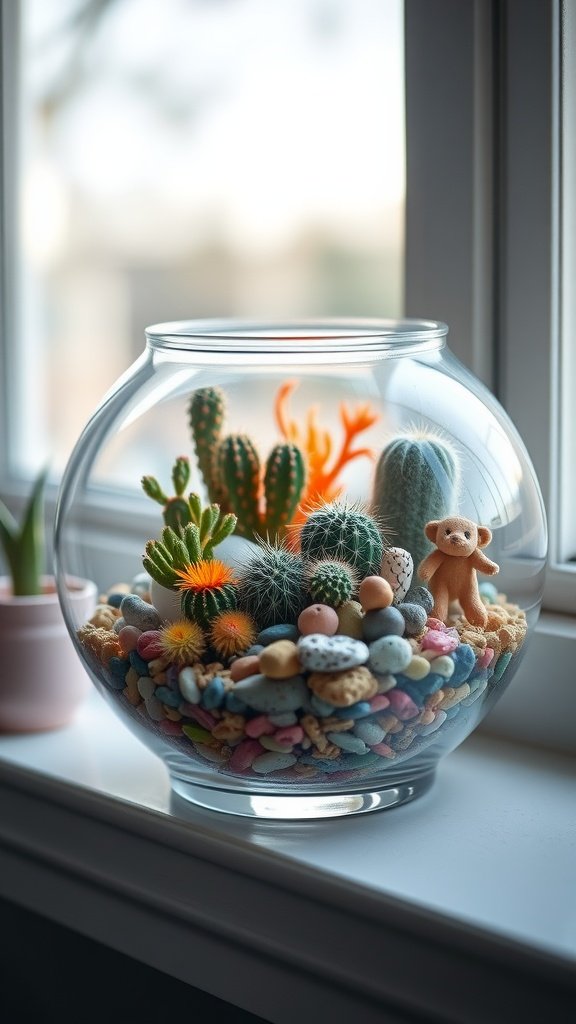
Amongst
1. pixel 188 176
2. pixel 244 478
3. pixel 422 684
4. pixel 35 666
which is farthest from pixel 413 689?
pixel 188 176

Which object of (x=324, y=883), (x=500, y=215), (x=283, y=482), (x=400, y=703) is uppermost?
(x=500, y=215)

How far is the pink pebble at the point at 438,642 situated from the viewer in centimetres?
61

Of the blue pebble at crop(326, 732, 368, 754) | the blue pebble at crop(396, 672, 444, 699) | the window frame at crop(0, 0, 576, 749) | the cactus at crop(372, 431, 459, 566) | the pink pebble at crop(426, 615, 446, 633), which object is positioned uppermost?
the window frame at crop(0, 0, 576, 749)

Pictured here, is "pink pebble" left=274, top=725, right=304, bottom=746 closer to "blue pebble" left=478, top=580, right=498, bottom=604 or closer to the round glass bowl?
the round glass bowl

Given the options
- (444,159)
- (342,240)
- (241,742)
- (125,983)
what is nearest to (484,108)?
(444,159)

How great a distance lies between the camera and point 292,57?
39.0 inches

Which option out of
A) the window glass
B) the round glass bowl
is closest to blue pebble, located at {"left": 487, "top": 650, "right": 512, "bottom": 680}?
the round glass bowl

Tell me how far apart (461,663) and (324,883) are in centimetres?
15

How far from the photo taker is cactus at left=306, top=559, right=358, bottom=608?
0.61m

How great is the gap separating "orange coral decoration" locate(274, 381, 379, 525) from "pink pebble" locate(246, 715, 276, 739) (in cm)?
21

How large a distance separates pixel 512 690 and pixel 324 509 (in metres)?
0.28

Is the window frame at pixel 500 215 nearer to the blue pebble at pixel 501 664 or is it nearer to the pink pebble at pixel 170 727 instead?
the blue pebble at pixel 501 664

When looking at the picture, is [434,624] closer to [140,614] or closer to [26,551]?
[140,614]

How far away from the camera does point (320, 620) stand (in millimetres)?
607
